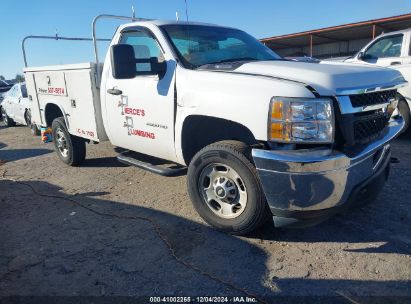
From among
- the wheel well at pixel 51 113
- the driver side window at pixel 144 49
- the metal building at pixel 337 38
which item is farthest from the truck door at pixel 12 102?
the metal building at pixel 337 38

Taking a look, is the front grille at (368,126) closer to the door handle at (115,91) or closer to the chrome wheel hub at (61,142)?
the door handle at (115,91)

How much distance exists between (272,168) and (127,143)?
229cm

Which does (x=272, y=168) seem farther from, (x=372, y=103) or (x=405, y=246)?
(x=405, y=246)

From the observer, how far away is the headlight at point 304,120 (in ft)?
8.82

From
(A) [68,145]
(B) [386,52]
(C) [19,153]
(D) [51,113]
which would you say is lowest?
(C) [19,153]

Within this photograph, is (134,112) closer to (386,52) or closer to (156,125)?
(156,125)

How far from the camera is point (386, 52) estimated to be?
7.32 meters

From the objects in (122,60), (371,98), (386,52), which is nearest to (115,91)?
(122,60)

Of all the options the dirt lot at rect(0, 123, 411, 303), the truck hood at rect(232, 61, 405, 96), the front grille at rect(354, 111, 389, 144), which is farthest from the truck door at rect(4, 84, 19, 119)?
the front grille at rect(354, 111, 389, 144)

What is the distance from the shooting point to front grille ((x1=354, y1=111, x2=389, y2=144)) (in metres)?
2.90

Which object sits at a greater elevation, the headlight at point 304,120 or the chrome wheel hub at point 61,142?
the headlight at point 304,120

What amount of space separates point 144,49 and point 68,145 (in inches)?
98.7

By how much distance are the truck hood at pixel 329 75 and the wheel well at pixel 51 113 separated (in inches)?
159

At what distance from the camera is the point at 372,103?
302 cm
